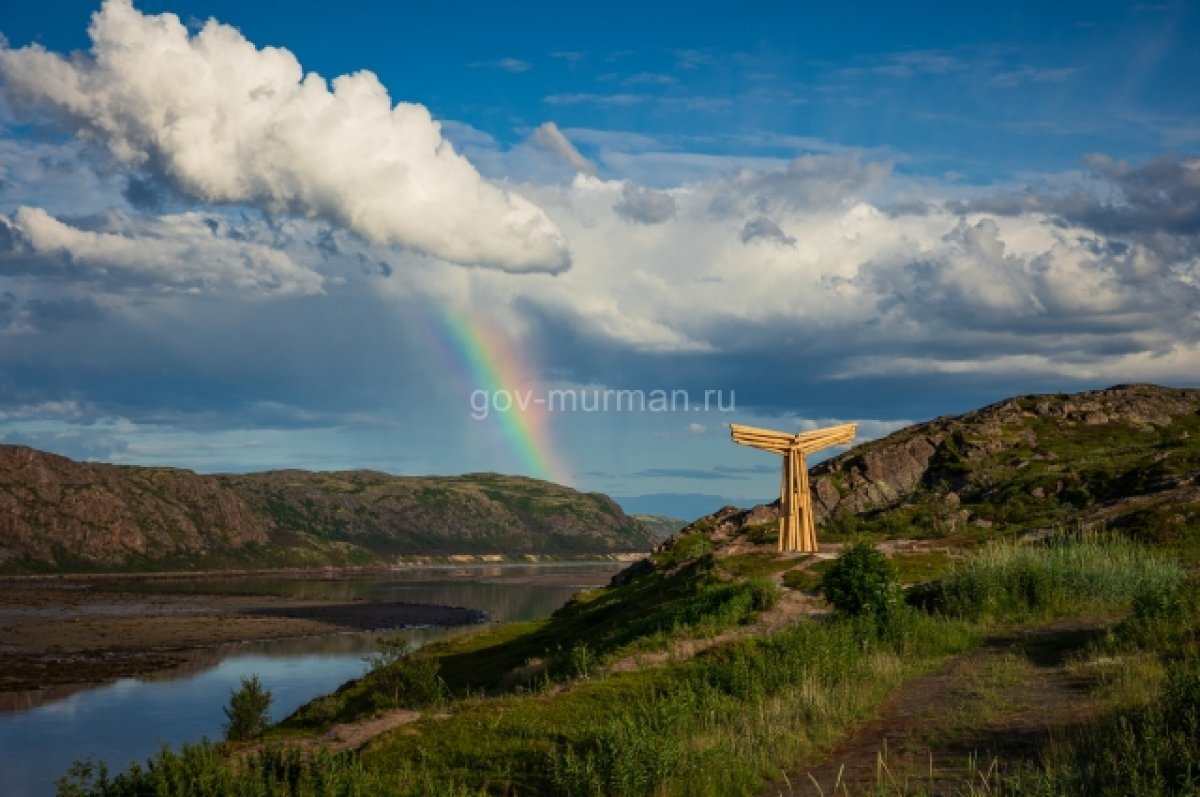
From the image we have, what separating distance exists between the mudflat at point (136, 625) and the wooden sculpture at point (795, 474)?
55.4 m

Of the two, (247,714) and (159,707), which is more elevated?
(247,714)

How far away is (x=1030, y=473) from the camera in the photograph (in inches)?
3381

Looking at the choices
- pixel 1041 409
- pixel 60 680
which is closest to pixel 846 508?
pixel 1041 409

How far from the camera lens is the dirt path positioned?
Result: 15.2 meters

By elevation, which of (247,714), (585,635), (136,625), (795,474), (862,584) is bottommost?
(136,625)

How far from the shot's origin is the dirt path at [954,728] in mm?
15227

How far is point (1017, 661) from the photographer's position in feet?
77.7

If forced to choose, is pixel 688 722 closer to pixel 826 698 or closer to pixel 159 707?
pixel 826 698

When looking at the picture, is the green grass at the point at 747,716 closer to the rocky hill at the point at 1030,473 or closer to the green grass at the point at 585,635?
the green grass at the point at 585,635

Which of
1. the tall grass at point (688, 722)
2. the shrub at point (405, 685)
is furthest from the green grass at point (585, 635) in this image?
the tall grass at point (688, 722)

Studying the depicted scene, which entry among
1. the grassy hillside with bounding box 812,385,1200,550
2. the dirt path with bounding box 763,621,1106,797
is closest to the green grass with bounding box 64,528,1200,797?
the dirt path with bounding box 763,621,1106,797

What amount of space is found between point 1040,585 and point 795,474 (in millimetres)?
22155

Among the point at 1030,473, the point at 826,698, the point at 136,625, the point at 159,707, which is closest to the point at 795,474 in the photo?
the point at 826,698

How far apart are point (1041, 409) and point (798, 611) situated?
288ft
